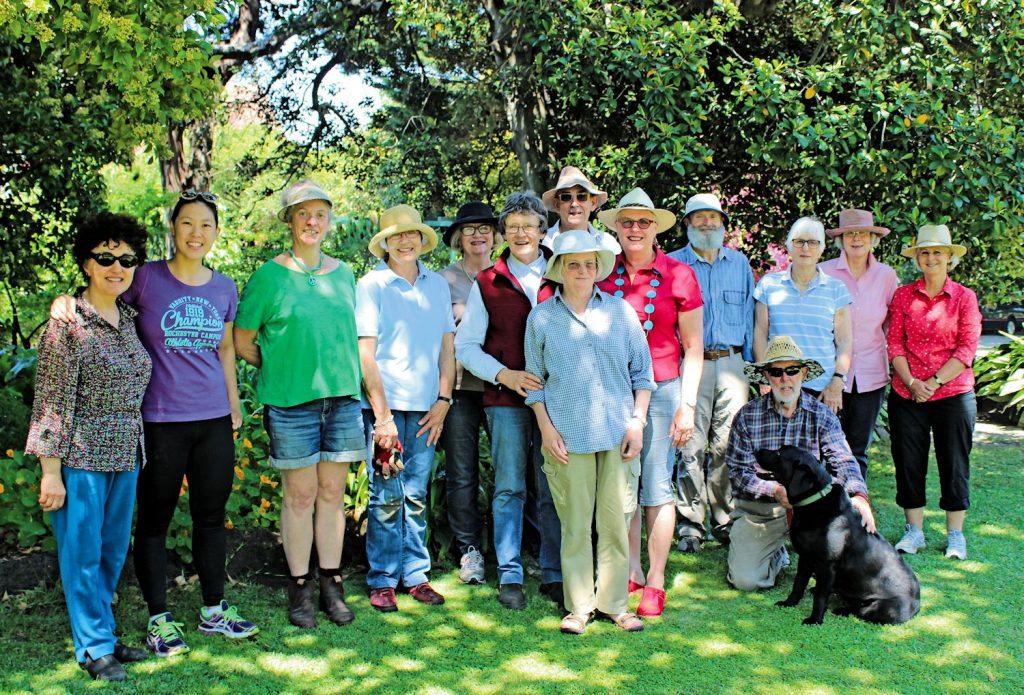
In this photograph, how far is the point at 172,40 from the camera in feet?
15.3

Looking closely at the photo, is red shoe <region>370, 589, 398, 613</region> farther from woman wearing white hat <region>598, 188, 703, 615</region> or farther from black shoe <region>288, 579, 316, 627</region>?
woman wearing white hat <region>598, 188, 703, 615</region>

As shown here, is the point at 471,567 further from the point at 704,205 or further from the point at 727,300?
the point at 704,205

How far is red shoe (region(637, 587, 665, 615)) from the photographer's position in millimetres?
4520

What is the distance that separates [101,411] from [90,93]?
3.91 metres

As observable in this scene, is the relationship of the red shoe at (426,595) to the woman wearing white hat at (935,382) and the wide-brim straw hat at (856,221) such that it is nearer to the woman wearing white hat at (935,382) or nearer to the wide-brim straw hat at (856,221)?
the woman wearing white hat at (935,382)

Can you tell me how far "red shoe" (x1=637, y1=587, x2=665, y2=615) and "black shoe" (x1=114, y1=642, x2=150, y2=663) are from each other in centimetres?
232

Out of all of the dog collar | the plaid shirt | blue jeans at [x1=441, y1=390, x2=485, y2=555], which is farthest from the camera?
blue jeans at [x1=441, y1=390, x2=485, y2=555]

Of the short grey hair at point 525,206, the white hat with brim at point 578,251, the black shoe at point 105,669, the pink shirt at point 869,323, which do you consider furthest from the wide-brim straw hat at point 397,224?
the pink shirt at point 869,323

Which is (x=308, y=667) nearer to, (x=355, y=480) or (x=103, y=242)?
(x=355, y=480)

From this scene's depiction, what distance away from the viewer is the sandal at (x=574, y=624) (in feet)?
14.0

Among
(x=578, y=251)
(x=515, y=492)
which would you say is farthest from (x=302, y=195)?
(x=515, y=492)

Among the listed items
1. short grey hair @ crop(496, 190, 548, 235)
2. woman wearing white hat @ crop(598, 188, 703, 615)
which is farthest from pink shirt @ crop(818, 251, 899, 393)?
short grey hair @ crop(496, 190, 548, 235)

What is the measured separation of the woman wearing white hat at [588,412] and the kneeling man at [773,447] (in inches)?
29.7

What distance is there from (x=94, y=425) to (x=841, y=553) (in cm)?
339
